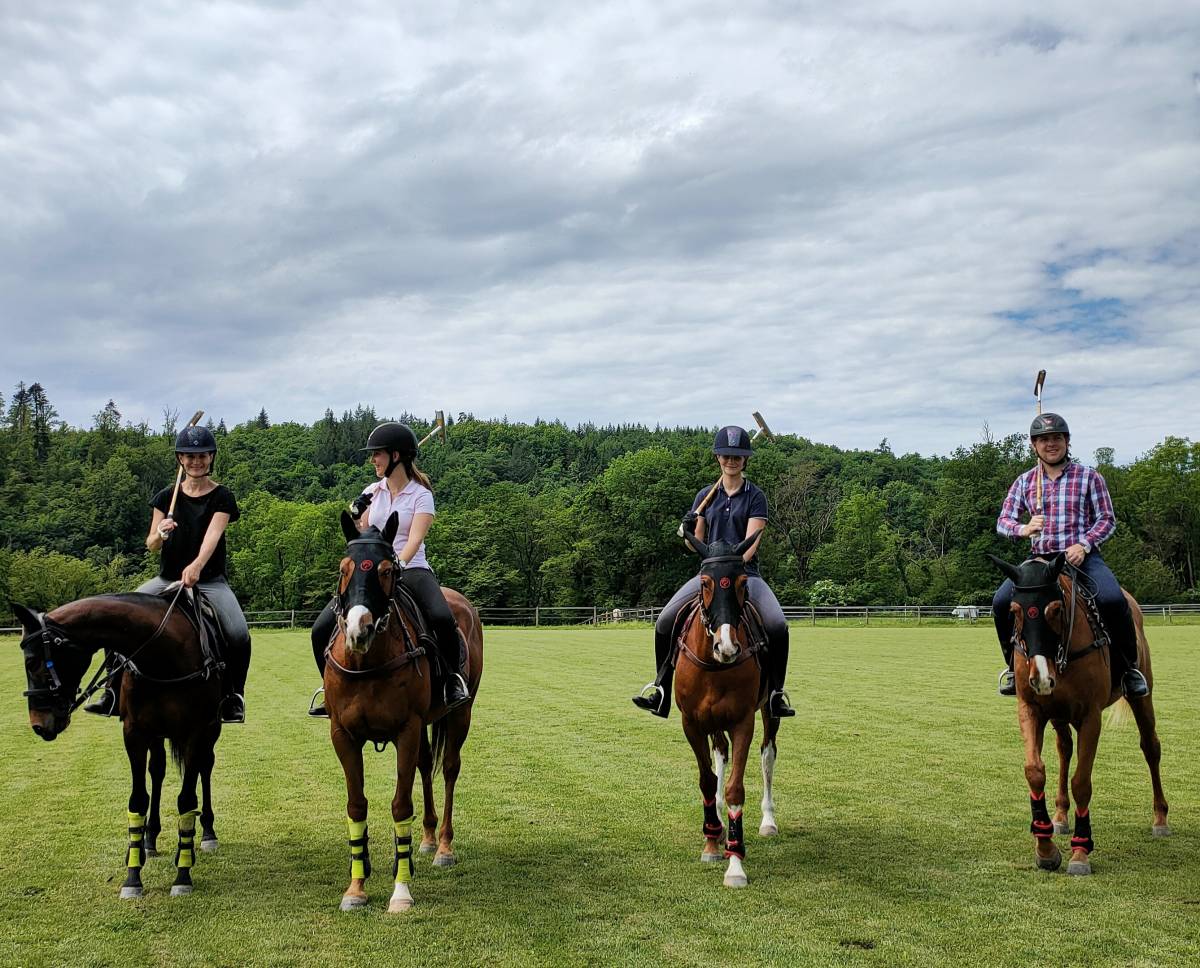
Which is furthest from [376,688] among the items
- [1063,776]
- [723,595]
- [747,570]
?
[1063,776]

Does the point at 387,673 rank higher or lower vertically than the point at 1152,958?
higher

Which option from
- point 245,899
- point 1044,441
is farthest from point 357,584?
point 1044,441

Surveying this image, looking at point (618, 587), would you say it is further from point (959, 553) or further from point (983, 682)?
point (983, 682)

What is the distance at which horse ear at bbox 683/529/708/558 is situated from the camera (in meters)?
7.45

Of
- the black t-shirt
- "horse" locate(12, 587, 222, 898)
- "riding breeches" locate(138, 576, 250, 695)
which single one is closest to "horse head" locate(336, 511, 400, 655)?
"horse" locate(12, 587, 222, 898)

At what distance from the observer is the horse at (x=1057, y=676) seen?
7.07 m

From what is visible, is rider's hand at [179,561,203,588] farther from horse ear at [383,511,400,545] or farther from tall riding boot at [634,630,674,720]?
tall riding boot at [634,630,674,720]

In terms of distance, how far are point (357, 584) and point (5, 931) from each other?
2.90 m

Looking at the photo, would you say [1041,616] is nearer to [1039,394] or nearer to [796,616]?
[1039,394]

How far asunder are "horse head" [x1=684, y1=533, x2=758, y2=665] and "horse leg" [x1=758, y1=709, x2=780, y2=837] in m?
1.73

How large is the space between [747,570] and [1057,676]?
245 centimetres

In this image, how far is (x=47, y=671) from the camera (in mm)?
6441

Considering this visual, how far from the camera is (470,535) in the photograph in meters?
83.2

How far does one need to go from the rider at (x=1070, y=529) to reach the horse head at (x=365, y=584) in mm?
4692
